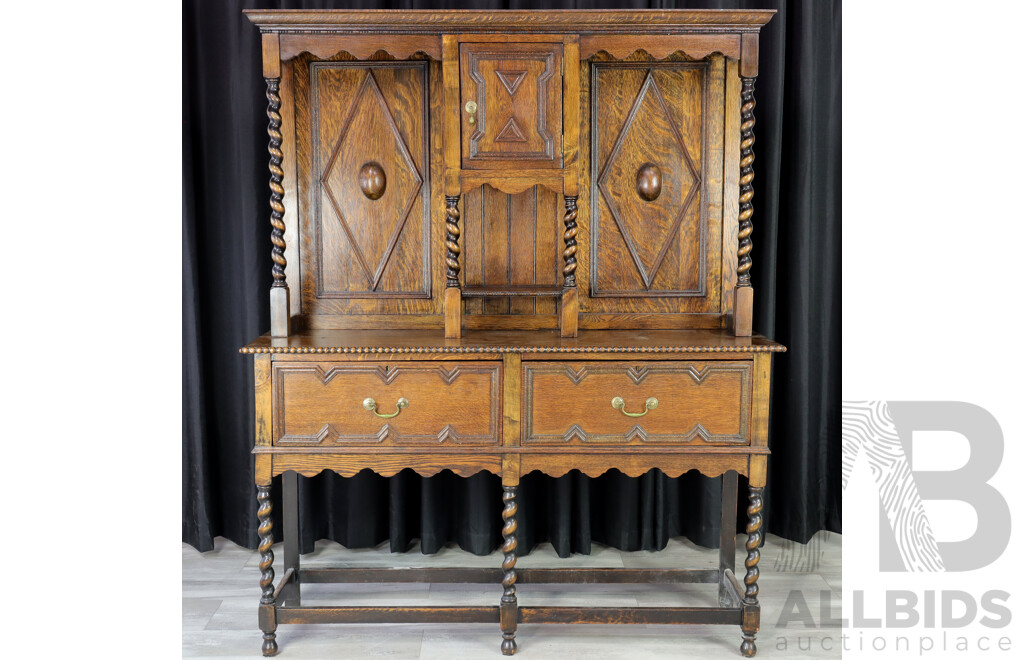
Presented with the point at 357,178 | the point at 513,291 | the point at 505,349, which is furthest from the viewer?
the point at 357,178

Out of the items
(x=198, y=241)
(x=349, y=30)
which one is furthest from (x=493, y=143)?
(x=198, y=241)

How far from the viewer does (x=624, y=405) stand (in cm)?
231

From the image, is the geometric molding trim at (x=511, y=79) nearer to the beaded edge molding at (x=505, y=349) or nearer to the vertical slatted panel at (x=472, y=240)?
the vertical slatted panel at (x=472, y=240)

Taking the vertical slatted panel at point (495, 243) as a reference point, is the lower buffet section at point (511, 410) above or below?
below

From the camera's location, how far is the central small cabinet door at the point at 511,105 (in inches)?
93.0

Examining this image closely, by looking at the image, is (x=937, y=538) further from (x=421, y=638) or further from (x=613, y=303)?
(x=421, y=638)

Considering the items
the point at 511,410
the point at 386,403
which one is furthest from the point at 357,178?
the point at 511,410

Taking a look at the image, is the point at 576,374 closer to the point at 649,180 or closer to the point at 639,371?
the point at 639,371

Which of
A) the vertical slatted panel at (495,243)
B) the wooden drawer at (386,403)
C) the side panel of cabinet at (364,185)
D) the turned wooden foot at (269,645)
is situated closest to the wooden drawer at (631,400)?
the wooden drawer at (386,403)

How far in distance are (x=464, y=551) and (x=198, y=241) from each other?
170 cm

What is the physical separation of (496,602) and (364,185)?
1.60m

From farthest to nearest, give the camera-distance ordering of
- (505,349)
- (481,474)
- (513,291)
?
(481,474)
(513,291)
(505,349)

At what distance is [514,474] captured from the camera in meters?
2.35

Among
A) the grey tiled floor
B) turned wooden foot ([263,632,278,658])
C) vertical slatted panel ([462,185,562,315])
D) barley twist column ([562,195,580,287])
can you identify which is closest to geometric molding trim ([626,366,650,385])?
barley twist column ([562,195,580,287])
